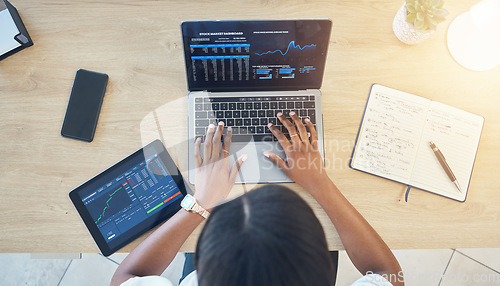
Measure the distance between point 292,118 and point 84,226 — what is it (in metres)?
0.61

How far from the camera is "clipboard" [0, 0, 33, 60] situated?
871mm

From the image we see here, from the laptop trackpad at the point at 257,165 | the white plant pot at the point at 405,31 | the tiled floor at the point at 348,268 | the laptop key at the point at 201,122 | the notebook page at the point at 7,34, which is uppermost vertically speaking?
the white plant pot at the point at 405,31

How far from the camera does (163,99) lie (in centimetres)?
89

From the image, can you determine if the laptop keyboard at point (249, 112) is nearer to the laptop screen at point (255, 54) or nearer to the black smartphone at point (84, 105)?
the laptop screen at point (255, 54)

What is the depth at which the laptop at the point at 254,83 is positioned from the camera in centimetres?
79

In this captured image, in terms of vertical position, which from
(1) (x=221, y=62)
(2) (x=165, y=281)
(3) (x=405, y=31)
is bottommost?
(2) (x=165, y=281)

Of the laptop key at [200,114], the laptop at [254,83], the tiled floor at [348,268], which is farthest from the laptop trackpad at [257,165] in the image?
the tiled floor at [348,268]

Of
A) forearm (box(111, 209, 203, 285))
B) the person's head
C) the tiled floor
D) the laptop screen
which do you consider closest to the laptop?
the laptop screen

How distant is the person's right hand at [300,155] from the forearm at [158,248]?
263 millimetres

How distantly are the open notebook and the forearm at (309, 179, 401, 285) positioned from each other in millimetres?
114

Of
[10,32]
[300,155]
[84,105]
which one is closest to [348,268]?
[300,155]

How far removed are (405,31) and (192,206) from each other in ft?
2.38

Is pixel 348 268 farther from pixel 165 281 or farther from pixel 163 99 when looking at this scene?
pixel 163 99

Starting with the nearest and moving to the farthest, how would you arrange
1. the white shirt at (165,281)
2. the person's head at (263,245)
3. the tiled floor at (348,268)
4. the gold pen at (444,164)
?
the person's head at (263,245) → the white shirt at (165,281) → the gold pen at (444,164) → the tiled floor at (348,268)
